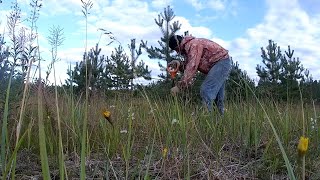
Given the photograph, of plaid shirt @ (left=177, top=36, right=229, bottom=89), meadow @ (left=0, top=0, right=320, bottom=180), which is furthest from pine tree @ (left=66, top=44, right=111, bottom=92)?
plaid shirt @ (left=177, top=36, right=229, bottom=89)

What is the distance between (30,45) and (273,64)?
18063 mm

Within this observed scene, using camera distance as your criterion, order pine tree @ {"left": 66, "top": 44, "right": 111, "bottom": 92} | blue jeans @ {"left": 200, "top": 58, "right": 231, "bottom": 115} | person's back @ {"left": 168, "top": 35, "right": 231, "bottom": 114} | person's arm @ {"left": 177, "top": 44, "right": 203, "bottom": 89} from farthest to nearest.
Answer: blue jeans @ {"left": 200, "top": 58, "right": 231, "bottom": 115}, person's back @ {"left": 168, "top": 35, "right": 231, "bottom": 114}, person's arm @ {"left": 177, "top": 44, "right": 203, "bottom": 89}, pine tree @ {"left": 66, "top": 44, "right": 111, "bottom": 92}

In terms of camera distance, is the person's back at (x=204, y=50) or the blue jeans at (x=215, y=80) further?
the blue jeans at (x=215, y=80)

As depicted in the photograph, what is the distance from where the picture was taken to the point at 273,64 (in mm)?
19828

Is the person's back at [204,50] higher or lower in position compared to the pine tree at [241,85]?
higher

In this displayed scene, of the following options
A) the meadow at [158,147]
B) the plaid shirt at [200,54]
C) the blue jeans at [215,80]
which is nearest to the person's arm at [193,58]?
the plaid shirt at [200,54]

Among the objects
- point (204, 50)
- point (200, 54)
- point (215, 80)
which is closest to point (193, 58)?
point (200, 54)

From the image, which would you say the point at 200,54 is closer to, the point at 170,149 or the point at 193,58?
the point at 193,58

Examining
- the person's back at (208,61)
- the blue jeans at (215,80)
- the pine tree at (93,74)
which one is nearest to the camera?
the pine tree at (93,74)

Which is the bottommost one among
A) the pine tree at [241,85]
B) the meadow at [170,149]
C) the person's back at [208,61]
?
the meadow at [170,149]

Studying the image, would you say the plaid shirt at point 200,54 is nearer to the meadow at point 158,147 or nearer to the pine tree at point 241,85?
the pine tree at point 241,85

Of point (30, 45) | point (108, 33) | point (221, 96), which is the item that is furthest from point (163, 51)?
point (108, 33)

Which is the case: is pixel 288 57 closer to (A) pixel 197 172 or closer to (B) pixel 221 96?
(B) pixel 221 96

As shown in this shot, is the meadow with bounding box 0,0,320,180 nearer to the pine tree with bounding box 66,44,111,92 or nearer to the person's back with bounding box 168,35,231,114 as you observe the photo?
the pine tree with bounding box 66,44,111,92
